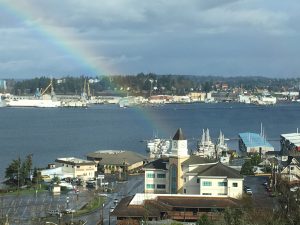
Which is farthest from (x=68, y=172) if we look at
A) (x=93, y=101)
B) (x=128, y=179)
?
(x=93, y=101)

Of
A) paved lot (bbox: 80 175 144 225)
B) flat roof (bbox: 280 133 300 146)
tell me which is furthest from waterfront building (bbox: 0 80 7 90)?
paved lot (bbox: 80 175 144 225)

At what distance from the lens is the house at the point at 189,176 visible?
10.4 metres

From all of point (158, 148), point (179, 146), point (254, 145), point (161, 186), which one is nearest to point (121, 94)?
point (158, 148)

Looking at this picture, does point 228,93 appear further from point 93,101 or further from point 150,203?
point 150,203

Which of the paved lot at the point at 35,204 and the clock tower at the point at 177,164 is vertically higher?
the clock tower at the point at 177,164

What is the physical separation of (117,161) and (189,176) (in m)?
5.36

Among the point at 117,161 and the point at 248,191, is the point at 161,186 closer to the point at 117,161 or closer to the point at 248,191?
the point at 248,191

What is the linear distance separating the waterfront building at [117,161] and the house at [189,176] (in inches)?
172

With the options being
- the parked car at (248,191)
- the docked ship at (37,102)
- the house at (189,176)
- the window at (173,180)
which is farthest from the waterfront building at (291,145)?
the docked ship at (37,102)

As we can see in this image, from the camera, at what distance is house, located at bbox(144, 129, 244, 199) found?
10375 mm

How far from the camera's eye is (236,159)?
18.2m

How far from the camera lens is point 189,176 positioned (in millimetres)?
10648

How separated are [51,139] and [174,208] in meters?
21.0

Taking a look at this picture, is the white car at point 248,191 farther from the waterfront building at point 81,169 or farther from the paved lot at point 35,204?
the waterfront building at point 81,169
